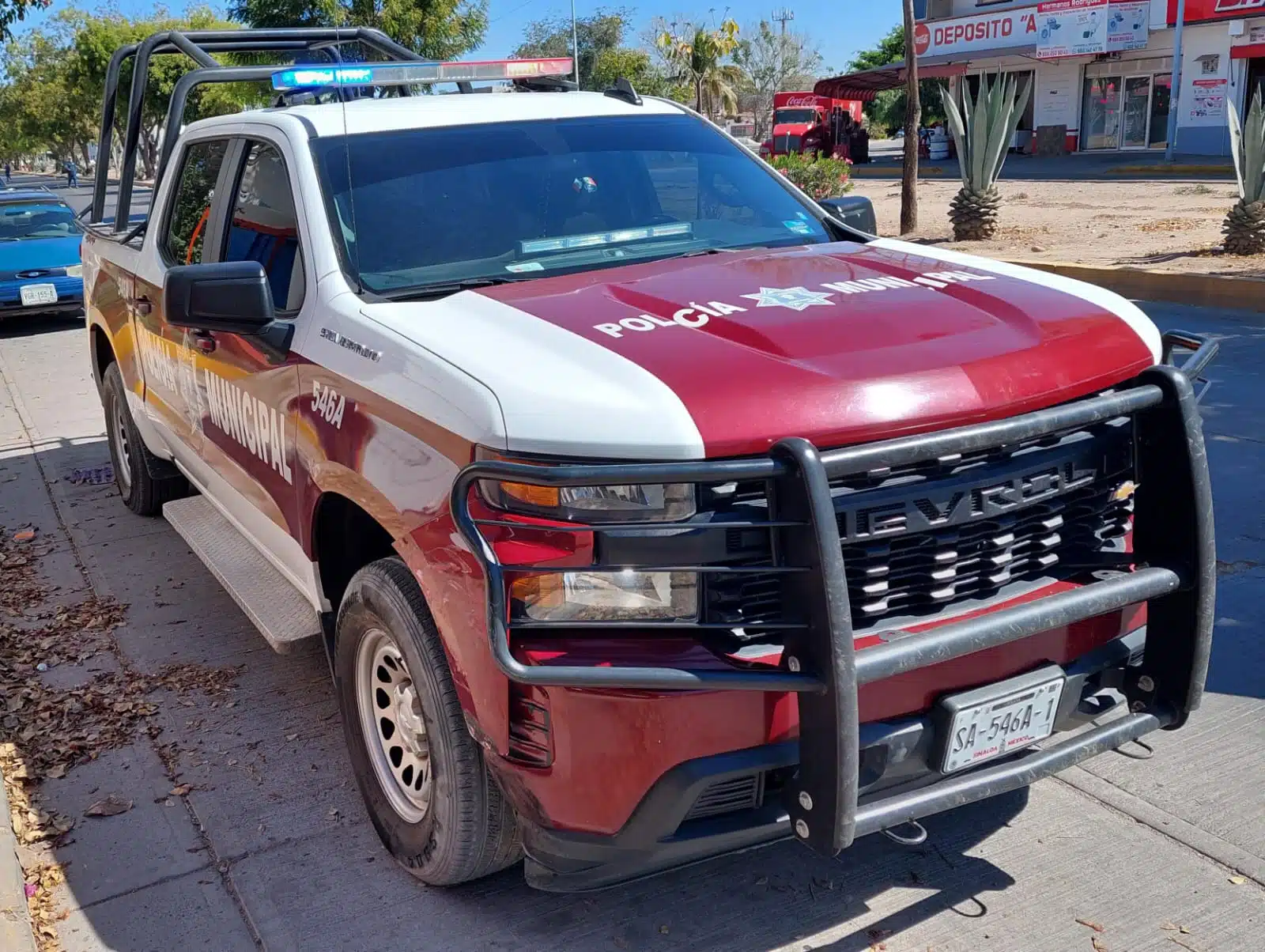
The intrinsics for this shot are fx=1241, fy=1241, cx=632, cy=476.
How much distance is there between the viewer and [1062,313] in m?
3.05

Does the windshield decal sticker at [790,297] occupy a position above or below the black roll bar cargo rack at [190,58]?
below

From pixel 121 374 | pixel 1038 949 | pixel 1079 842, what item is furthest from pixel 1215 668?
pixel 121 374

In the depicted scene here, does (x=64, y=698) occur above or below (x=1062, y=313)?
below

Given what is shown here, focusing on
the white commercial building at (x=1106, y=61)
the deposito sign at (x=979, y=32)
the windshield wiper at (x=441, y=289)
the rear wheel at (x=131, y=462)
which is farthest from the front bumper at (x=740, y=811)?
the deposito sign at (x=979, y=32)

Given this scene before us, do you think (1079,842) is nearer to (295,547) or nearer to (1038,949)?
(1038,949)

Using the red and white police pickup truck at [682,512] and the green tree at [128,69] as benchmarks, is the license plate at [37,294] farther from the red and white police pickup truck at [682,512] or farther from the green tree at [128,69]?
the green tree at [128,69]

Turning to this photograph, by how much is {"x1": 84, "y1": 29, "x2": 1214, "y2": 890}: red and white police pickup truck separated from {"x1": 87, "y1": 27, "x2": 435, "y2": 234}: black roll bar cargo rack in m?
1.84

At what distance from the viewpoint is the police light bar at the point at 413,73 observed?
4.27 metres

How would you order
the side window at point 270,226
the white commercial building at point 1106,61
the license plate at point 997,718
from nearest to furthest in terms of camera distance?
the license plate at point 997,718 → the side window at point 270,226 → the white commercial building at point 1106,61

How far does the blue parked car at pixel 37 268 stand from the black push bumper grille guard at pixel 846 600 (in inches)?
519

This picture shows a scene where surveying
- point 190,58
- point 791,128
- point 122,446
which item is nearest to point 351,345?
point 190,58

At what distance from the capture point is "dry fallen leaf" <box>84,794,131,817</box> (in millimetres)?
3842

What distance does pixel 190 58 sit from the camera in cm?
630

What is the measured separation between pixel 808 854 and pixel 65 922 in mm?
2003
